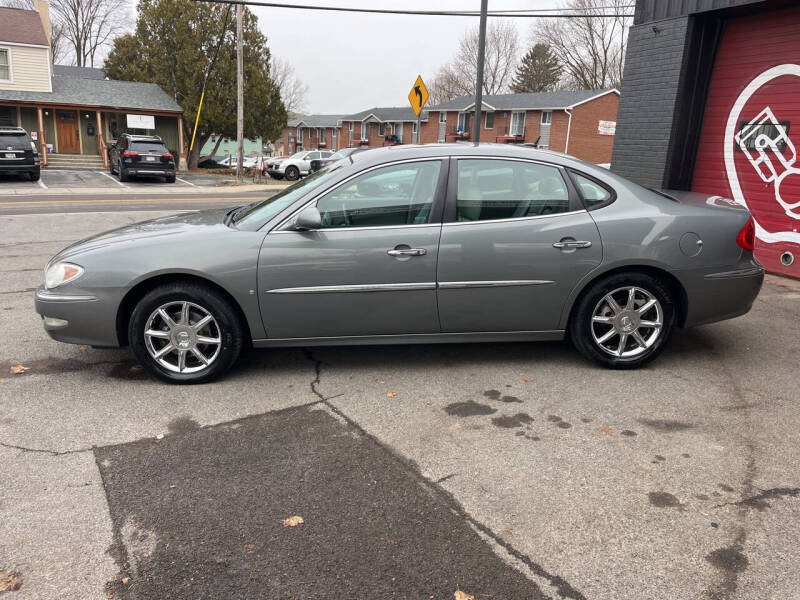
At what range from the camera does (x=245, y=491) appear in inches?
120

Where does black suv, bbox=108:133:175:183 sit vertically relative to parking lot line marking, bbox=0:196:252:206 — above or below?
above

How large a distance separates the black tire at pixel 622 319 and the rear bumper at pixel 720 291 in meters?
0.15

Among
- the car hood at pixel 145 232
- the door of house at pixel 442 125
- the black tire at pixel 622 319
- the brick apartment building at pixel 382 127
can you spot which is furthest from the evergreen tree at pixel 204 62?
the black tire at pixel 622 319

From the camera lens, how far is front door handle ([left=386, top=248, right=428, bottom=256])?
4266 mm

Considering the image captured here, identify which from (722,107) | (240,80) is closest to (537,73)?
(240,80)

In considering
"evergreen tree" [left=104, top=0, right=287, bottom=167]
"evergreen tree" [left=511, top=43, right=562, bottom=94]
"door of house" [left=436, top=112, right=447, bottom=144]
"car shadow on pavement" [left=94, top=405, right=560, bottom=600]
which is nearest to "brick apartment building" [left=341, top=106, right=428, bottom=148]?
"door of house" [left=436, top=112, right=447, bottom=144]

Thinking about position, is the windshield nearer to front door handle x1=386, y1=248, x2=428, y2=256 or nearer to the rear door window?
front door handle x1=386, y1=248, x2=428, y2=256

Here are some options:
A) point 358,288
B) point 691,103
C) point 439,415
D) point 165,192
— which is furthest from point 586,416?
point 165,192

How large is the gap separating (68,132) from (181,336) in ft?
106

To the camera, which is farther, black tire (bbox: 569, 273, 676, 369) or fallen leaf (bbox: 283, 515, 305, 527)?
black tire (bbox: 569, 273, 676, 369)

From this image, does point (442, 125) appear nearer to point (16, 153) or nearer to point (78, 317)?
point (16, 153)

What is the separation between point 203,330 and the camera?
4320 mm

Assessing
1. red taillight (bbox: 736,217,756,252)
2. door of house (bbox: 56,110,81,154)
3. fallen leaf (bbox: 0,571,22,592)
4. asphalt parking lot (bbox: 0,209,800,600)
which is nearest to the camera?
fallen leaf (bbox: 0,571,22,592)

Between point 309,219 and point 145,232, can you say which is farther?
point 145,232
